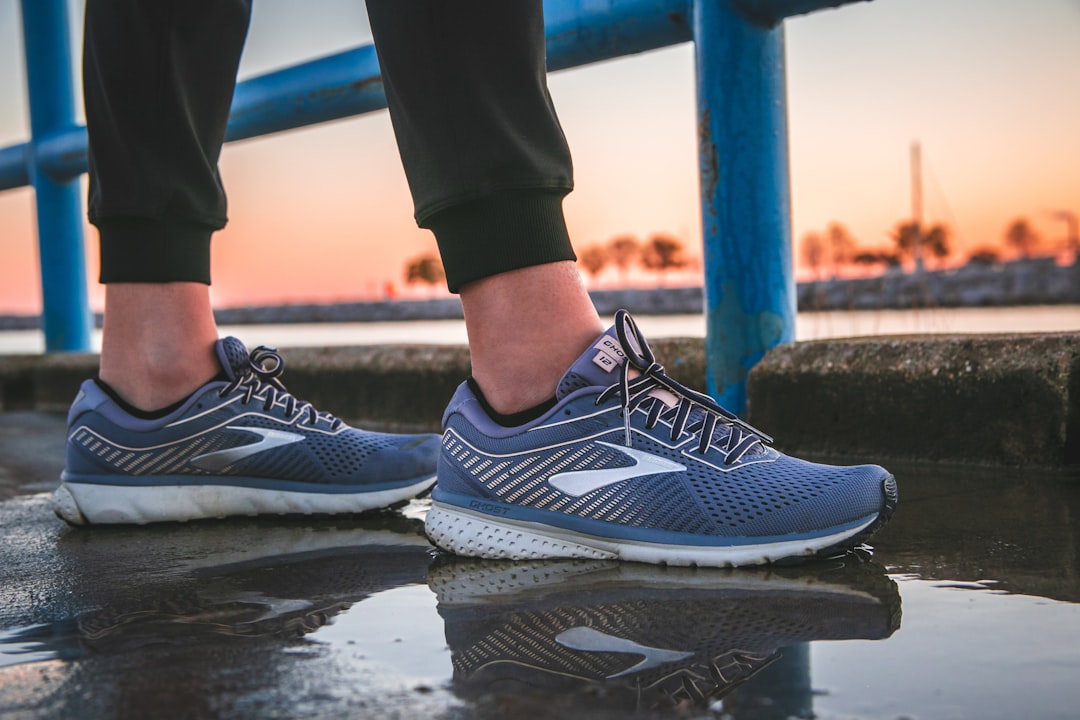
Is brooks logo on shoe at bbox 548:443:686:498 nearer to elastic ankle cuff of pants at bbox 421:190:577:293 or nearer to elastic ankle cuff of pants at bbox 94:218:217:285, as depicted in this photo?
elastic ankle cuff of pants at bbox 421:190:577:293

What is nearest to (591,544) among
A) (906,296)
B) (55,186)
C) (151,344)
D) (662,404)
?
(662,404)

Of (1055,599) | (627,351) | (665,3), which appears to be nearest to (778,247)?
(665,3)

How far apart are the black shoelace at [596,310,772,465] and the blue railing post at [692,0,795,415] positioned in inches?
24.8

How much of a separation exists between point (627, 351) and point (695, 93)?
2.72 feet

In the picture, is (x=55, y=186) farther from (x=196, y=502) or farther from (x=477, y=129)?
(x=477, y=129)

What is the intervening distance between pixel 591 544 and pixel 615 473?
85 millimetres

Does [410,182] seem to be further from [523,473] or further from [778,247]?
[778,247]

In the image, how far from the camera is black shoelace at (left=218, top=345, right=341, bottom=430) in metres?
1.49

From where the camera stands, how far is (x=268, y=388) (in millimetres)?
1518

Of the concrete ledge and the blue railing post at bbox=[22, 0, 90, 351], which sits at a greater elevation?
the blue railing post at bbox=[22, 0, 90, 351]

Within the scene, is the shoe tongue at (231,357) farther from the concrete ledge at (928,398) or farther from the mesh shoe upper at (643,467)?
the concrete ledge at (928,398)

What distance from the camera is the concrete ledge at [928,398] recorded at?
1.54m

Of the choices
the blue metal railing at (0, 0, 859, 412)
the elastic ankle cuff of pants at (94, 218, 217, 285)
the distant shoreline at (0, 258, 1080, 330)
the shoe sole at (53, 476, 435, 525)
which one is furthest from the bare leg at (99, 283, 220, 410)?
the distant shoreline at (0, 258, 1080, 330)

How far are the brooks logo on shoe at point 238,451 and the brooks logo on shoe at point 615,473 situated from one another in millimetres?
516
